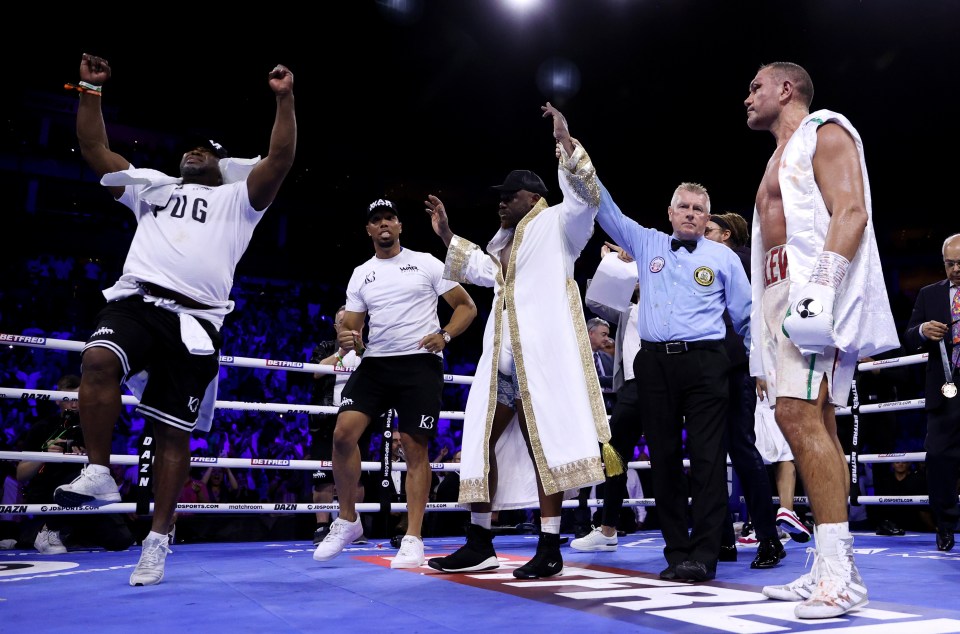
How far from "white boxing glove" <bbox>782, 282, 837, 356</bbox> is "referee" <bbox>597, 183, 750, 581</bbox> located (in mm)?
914

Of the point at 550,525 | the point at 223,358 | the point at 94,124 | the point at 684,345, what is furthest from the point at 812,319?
the point at 223,358

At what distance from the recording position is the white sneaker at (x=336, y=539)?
9.64 ft

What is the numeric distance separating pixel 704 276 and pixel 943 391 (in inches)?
66.0

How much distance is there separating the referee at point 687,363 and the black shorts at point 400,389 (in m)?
0.92

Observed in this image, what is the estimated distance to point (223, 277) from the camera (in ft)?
8.53

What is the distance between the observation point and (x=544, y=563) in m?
2.46

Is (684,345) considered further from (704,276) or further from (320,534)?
(320,534)

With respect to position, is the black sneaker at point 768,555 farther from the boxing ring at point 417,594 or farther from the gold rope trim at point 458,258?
the gold rope trim at point 458,258

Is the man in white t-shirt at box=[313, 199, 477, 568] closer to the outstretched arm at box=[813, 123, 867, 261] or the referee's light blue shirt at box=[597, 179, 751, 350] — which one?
the referee's light blue shirt at box=[597, 179, 751, 350]

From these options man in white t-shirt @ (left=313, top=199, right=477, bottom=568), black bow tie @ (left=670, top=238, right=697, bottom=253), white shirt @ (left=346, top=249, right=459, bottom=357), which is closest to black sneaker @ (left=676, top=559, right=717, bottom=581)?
man in white t-shirt @ (left=313, top=199, right=477, bottom=568)

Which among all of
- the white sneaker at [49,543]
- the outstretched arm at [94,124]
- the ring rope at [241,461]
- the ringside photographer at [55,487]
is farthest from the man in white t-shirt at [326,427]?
the outstretched arm at [94,124]

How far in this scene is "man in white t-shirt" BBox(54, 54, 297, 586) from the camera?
242cm

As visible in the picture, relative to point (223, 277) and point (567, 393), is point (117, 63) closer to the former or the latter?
point (223, 277)

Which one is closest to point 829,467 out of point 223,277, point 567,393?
point 567,393
